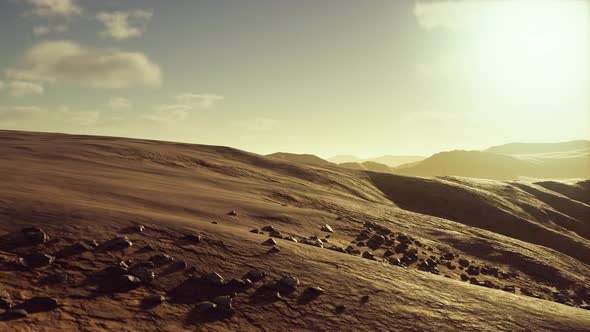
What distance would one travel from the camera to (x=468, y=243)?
15234 millimetres

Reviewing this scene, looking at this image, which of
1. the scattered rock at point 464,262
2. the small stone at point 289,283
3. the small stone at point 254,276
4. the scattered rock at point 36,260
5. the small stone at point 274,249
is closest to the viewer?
the scattered rock at point 36,260

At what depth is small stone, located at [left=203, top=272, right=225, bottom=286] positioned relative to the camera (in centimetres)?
607

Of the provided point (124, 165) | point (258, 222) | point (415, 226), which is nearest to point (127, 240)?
point (258, 222)

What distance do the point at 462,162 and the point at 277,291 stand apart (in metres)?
104

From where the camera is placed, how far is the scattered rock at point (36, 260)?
5.51m

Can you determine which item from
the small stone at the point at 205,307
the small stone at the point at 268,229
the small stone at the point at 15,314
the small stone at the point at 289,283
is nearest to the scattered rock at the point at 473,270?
the small stone at the point at 268,229

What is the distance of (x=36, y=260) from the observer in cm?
559

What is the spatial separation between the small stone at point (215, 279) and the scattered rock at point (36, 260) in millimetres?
2315

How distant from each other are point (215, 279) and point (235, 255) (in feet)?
3.59

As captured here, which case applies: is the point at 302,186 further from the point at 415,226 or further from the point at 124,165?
the point at 124,165

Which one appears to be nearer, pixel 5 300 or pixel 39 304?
pixel 5 300

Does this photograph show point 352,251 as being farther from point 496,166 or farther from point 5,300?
point 496,166

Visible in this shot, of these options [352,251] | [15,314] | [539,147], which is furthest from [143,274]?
[539,147]

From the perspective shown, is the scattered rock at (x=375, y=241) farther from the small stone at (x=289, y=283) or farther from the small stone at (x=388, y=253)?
the small stone at (x=289, y=283)
